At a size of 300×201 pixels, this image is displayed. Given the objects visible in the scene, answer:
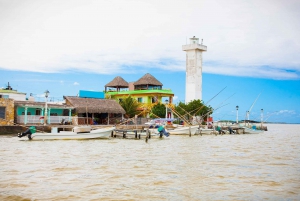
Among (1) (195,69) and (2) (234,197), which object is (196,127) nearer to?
(1) (195,69)

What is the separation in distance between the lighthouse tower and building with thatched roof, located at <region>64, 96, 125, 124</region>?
1144 cm

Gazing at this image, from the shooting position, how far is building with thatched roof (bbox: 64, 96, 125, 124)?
124 feet

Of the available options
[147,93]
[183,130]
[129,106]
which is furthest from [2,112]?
[147,93]

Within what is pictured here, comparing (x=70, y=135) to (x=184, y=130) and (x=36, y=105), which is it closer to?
(x=36, y=105)

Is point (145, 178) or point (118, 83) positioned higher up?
point (118, 83)

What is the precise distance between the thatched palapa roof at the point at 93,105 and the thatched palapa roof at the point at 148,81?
8.41 meters

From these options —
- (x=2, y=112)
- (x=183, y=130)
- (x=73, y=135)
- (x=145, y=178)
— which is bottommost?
(x=145, y=178)

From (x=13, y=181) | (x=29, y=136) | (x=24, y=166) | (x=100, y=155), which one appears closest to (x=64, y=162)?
(x=24, y=166)

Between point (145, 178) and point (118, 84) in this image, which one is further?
point (118, 84)

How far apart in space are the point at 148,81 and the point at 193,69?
20.2 feet

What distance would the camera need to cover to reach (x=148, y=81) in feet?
161

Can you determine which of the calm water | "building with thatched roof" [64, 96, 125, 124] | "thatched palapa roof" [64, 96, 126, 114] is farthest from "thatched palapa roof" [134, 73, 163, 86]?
the calm water

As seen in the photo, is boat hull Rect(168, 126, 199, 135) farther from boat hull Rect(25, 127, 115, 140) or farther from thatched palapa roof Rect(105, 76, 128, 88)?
A: thatched palapa roof Rect(105, 76, 128, 88)

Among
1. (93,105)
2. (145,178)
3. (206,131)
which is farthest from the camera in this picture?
(206,131)
